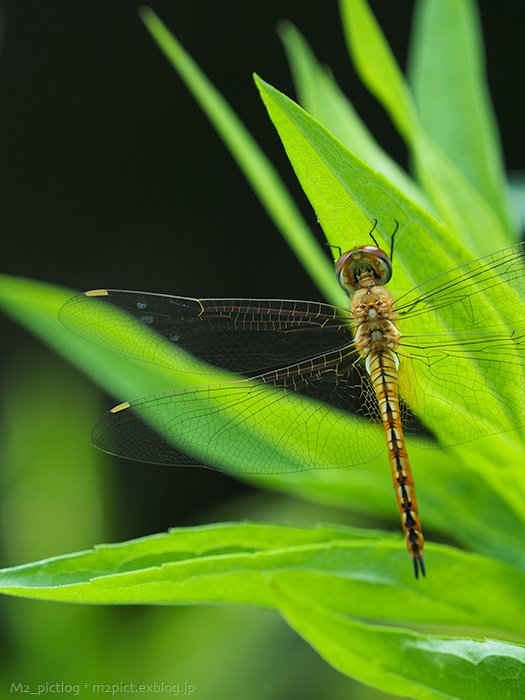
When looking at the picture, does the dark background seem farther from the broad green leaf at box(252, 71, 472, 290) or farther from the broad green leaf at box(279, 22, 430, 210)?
the broad green leaf at box(252, 71, 472, 290)

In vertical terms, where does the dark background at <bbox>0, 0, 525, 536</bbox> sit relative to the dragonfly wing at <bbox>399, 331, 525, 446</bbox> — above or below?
above

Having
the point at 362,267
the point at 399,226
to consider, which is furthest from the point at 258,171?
the point at 399,226

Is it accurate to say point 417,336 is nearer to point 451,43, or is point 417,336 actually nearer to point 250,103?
point 451,43

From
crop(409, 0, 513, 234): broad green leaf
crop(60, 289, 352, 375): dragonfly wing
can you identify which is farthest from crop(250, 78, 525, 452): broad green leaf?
crop(409, 0, 513, 234): broad green leaf

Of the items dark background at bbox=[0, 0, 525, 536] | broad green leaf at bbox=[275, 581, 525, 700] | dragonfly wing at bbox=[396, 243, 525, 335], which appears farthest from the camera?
dark background at bbox=[0, 0, 525, 536]

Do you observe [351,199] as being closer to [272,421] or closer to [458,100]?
[272,421]

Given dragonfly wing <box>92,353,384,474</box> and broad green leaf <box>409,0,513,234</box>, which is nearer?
dragonfly wing <box>92,353,384,474</box>
